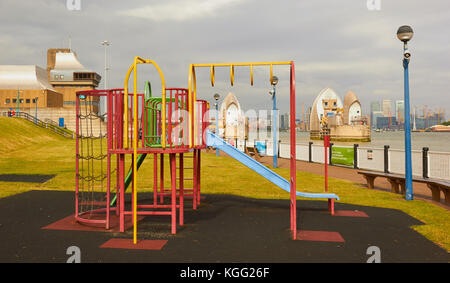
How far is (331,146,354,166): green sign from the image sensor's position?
61.5ft

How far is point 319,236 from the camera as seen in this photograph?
623cm

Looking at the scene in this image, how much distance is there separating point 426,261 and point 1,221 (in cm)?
826

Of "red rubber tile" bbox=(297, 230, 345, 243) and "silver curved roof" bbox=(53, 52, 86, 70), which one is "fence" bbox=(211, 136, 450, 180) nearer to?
"red rubber tile" bbox=(297, 230, 345, 243)

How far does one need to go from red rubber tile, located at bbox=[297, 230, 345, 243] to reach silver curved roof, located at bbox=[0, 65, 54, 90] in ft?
329

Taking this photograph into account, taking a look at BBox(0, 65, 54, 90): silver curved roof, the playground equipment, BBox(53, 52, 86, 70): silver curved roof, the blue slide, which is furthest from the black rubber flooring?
BBox(53, 52, 86, 70): silver curved roof

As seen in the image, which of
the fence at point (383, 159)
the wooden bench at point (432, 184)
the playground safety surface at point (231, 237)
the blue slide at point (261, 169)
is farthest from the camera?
the fence at point (383, 159)

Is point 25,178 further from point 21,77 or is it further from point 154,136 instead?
point 21,77

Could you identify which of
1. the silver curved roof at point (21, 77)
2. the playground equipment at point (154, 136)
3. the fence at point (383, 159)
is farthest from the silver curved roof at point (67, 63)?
the playground equipment at point (154, 136)

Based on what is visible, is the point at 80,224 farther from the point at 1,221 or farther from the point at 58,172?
the point at 58,172

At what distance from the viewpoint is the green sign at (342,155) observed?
1873 centimetres

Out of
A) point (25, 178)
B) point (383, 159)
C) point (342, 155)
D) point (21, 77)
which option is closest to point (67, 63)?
point (21, 77)

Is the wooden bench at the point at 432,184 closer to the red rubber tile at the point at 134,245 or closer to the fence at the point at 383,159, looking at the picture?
the fence at the point at 383,159
